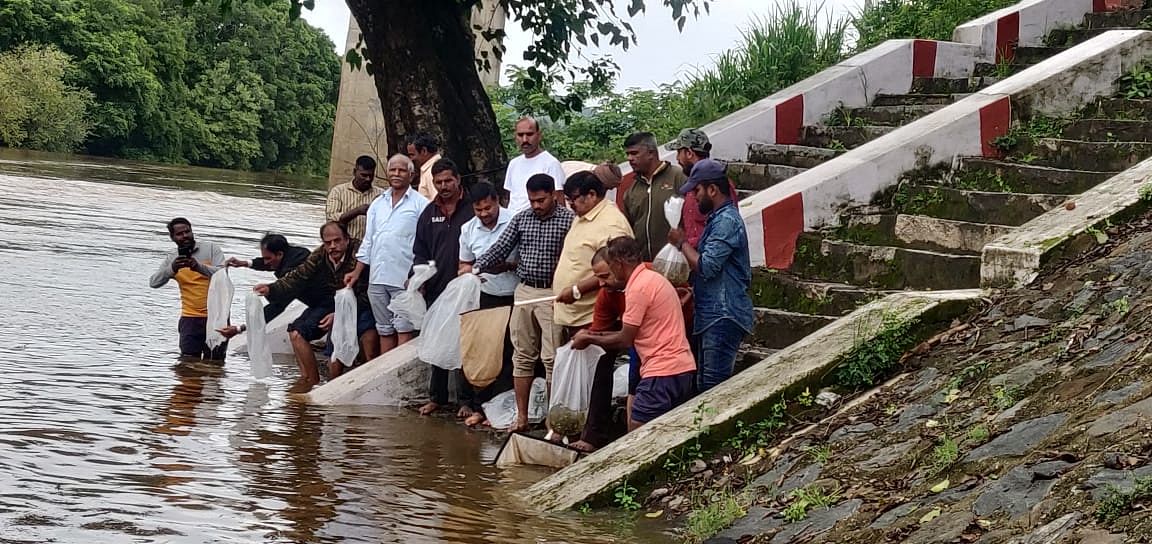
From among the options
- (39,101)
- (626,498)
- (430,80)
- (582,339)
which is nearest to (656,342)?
(582,339)

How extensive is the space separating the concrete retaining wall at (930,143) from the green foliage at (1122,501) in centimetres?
464

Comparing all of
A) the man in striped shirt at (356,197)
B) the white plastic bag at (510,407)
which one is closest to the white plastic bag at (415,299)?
the white plastic bag at (510,407)

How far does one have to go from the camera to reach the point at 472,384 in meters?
9.47

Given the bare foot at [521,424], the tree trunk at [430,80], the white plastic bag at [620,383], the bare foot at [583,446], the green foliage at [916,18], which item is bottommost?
the bare foot at [521,424]

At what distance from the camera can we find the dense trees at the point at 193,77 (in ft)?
220

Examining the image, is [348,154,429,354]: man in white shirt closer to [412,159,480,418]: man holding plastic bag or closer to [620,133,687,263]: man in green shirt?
[412,159,480,418]: man holding plastic bag

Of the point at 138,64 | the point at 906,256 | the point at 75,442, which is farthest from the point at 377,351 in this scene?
the point at 138,64

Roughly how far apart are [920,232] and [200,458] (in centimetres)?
432

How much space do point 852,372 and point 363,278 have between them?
4.61m

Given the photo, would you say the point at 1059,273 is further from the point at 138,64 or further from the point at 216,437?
the point at 138,64

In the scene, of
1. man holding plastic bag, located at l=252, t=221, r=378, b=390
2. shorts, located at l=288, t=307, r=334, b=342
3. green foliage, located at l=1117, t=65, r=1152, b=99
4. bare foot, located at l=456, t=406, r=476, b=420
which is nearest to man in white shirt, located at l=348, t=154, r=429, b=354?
man holding plastic bag, located at l=252, t=221, r=378, b=390

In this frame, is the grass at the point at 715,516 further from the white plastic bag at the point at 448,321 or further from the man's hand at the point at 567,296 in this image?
the white plastic bag at the point at 448,321

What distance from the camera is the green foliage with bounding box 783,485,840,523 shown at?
590cm

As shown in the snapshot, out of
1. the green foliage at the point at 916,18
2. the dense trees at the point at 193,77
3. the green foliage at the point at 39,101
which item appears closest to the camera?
the green foliage at the point at 916,18
